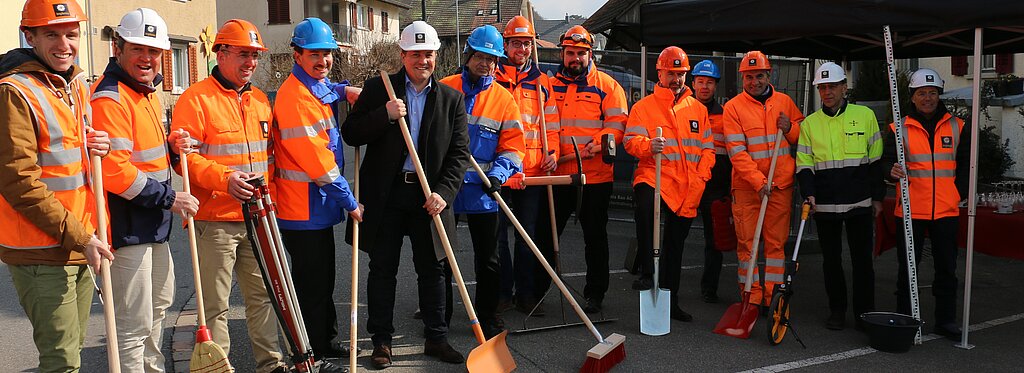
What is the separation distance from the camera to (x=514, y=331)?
19.0 feet

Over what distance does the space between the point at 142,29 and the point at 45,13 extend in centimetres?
48

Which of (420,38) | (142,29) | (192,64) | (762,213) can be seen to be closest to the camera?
(142,29)

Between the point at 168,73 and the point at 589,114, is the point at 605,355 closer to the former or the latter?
the point at 589,114

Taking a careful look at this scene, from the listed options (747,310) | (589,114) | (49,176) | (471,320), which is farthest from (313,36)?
(747,310)

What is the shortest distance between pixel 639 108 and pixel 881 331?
2.16 m

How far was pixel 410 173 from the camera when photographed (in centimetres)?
492

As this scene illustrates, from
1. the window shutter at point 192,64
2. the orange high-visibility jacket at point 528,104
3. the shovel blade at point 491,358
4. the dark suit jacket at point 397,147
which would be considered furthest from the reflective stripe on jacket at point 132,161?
the window shutter at point 192,64

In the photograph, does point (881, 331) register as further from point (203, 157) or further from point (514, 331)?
point (203, 157)

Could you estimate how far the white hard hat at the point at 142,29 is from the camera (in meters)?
3.82

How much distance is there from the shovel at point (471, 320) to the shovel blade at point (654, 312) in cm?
126

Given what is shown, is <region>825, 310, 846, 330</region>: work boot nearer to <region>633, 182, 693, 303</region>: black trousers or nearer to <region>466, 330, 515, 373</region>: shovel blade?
<region>633, 182, 693, 303</region>: black trousers

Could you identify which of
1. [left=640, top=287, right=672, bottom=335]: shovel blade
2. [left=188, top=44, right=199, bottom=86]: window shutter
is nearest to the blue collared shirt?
[left=640, top=287, right=672, bottom=335]: shovel blade

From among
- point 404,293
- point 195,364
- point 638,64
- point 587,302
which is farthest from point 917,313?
point 638,64

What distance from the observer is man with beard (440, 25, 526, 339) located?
5391 mm
